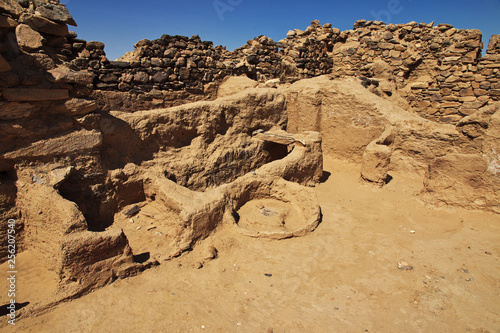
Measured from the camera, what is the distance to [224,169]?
5246 mm

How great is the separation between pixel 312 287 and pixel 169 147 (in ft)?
9.72

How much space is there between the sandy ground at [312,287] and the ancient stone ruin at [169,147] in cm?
22

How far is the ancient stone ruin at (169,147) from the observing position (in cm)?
312

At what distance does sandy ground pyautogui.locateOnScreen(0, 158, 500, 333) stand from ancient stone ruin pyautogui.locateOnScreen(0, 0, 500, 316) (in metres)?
0.22

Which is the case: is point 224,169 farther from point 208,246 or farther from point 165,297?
point 165,297

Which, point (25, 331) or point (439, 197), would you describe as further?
point (439, 197)

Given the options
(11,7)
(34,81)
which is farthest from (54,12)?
(34,81)

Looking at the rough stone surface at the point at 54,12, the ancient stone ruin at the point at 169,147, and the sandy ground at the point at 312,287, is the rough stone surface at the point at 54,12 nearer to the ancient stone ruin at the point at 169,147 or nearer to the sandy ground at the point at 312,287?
the ancient stone ruin at the point at 169,147

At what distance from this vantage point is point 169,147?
186 inches

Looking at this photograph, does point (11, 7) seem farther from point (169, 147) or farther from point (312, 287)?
point (312, 287)

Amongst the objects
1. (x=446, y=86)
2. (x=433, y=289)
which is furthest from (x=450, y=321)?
(x=446, y=86)

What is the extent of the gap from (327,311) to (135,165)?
311 centimetres

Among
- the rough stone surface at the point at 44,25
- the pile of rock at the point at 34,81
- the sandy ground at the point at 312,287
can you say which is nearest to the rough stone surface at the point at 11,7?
the pile of rock at the point at 34,81

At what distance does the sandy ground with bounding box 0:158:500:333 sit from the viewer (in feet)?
8.76
